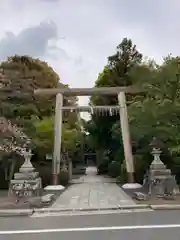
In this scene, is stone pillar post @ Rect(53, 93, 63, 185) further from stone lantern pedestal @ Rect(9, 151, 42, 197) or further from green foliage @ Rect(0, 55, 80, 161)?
stone lantern pedestal @ Rect(9, 151, 42, 197)

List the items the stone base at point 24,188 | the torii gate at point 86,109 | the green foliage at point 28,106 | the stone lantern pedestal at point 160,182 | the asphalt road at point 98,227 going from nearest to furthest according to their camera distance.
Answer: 1. the asphalt road at point 98,227
2. the stone base at point 24,188
3. the stone lantern pedestal at point 160,182
4. the torii gate at point 86,109
5. the green foliage at point 28,106

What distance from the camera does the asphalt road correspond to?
812 cm

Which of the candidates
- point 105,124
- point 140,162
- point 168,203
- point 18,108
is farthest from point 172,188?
point 105,124

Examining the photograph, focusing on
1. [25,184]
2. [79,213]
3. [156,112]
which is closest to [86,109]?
[156,112]

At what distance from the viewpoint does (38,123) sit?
23609 mm

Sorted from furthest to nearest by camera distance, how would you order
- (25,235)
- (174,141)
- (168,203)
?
1. (174,141)
2. (168,203)
3. (25,235)

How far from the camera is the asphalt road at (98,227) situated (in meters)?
8.12

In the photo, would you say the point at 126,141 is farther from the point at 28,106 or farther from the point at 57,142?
the point at 28,106

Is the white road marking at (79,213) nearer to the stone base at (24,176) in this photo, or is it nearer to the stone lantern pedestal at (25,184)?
the stone lantern pedestal at (25,184)

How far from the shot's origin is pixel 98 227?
30.5ft

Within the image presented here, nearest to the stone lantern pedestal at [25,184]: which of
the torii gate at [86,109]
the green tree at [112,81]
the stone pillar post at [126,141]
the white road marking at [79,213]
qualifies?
the white road marking at [79,213]

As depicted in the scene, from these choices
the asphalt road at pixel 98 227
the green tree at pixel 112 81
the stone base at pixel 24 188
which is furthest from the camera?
the green tree at pixel 112 81

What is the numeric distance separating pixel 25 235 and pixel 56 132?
1466 cm

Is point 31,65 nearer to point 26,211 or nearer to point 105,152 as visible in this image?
point 105,152
